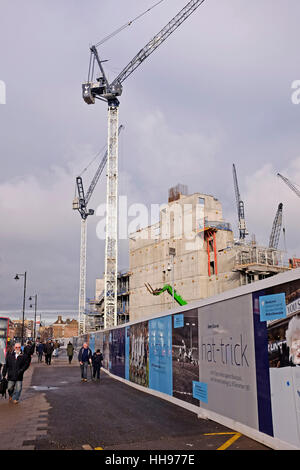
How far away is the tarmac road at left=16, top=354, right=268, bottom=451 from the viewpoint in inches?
274

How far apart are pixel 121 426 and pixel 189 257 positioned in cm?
4682

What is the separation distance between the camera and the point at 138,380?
15.9 meters

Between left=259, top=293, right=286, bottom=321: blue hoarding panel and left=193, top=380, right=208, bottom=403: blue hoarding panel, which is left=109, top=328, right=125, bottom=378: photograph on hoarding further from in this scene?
left=259, top=293, right=286, bottom=321: blue hoarding panel

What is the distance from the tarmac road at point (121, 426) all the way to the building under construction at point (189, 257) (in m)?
30.5

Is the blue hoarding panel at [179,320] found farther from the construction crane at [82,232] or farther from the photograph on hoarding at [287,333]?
the construction crane at [82,232]

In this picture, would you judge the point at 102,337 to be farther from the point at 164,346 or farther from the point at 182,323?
the point at 182,323

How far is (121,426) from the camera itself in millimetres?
8484

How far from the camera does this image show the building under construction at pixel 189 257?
4772 centimetres

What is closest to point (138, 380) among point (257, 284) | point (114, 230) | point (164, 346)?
point (164, 346)

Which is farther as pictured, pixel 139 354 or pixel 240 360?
pixel 139 354

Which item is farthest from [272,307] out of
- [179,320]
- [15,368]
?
[15,368]

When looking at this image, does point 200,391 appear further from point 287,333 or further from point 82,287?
point 82,287

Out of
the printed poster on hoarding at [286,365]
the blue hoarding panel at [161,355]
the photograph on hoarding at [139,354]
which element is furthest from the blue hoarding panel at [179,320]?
the printed poster on hoarding at [286,365]
